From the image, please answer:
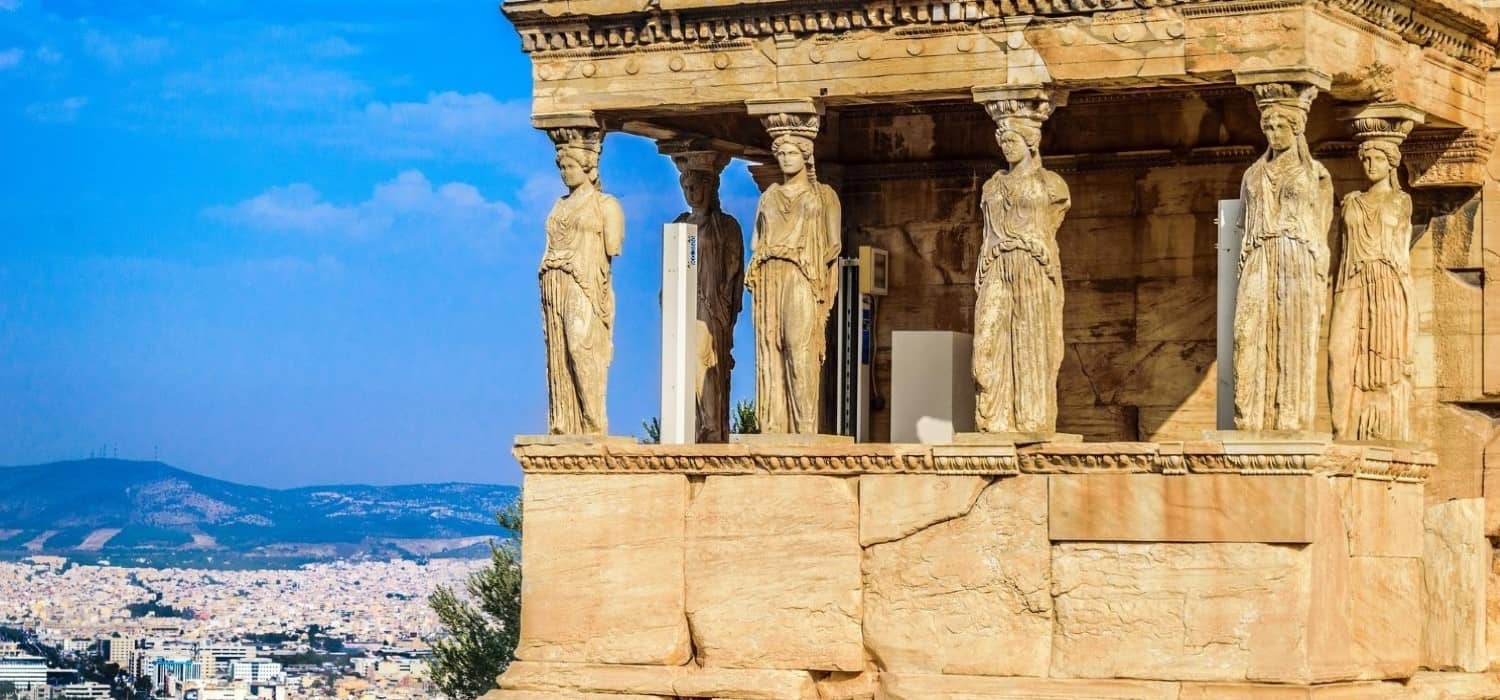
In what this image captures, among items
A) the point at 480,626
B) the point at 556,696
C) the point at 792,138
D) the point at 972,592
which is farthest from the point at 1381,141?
the point at 480,626

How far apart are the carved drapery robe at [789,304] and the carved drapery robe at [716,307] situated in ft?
5.94

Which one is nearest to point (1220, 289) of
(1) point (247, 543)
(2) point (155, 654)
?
(2) point (155, 654)

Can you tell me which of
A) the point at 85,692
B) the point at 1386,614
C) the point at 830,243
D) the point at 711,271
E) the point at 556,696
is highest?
the point at 830,243

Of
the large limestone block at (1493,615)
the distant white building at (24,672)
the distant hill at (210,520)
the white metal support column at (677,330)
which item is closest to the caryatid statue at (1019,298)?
the white metal support column at (677,330)

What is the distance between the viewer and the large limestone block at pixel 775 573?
78.6ft

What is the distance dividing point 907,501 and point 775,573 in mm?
1051

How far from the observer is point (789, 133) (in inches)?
958

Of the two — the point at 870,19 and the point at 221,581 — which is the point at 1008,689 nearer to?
the point at 870,19

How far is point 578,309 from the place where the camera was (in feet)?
81.5

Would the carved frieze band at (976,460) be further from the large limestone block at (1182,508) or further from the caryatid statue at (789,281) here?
the caryatid statue at (789,281)

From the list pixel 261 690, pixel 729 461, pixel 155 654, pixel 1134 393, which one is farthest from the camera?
pixel 155 654

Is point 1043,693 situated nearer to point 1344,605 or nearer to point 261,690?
point 1344,605

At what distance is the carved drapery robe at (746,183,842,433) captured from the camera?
24250mm

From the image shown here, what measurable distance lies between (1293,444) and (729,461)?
3.81m
